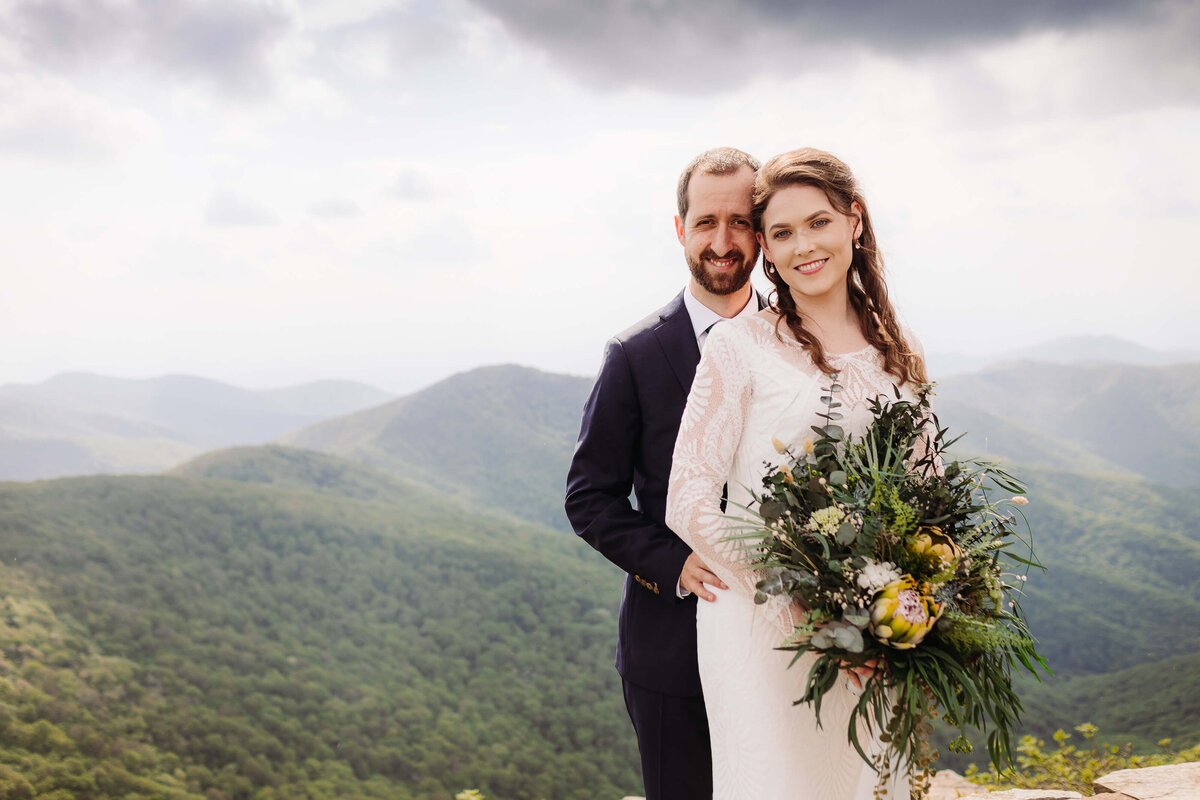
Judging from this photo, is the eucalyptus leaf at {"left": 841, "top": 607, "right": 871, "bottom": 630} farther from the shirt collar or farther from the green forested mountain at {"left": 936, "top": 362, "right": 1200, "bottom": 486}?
the green forested mountain at {"left": 936, "top": 362, "right": 1200, "bottom": 486}

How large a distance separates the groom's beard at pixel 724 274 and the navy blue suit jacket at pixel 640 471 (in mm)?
135

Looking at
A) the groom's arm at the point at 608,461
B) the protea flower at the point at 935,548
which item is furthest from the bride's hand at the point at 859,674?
the groom's arm at the point at 608,461

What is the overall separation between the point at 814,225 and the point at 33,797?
1240 centimetres

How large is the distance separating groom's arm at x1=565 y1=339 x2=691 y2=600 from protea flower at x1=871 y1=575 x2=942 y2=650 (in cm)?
82

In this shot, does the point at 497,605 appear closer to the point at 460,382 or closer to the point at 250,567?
the point at 250,567

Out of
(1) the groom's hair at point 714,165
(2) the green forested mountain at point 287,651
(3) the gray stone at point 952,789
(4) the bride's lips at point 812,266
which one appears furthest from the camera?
(2) the green forested mountain at point 287,651

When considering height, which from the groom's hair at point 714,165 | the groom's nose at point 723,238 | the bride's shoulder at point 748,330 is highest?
the groom's hair at point 714,165

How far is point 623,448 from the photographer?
94.8 inches

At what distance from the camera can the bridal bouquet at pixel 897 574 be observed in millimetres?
1572

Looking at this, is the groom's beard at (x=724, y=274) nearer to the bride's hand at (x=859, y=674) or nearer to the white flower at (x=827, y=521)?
the white flower at (x=827, y=521)

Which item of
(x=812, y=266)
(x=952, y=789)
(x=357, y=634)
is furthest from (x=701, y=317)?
(x=357, y=634)

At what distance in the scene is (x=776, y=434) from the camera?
6.10 ft

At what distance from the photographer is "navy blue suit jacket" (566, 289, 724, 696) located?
229 centimetres

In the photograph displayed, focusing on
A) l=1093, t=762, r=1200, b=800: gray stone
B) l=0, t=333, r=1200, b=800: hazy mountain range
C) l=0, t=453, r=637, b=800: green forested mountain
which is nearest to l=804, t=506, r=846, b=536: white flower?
l=1093, t=762, r=1200, b=800: gray stone
